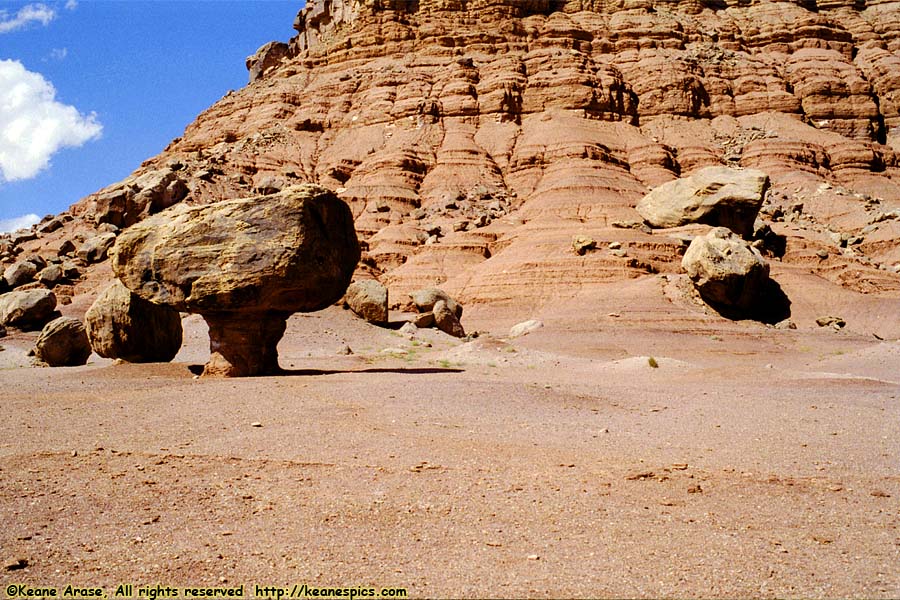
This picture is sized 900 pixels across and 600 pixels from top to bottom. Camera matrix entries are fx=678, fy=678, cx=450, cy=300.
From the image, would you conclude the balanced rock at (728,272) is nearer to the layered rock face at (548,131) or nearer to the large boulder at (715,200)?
the layered rock face at (548,131)

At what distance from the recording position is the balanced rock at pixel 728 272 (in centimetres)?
3578

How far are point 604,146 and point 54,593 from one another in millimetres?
66831

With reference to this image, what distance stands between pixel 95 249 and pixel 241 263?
39.0 metres

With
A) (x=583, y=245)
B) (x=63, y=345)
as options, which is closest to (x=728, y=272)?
(x=583, y=245)

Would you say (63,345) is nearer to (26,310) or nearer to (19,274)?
(26,310)

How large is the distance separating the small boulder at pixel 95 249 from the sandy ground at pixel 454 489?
38.1 metres

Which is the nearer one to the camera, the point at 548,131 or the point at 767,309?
the point at 767,309

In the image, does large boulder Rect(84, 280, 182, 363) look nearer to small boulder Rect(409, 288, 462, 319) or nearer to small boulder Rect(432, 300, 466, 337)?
small boulder Rect(432, 300, 466, 337)

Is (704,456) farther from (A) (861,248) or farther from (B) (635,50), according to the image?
(B) (635,50)

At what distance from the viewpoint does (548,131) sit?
224 feet

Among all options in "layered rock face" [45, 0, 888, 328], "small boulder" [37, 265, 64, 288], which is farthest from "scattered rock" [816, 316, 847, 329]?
"small boulder" [37, 265, 64, 288]

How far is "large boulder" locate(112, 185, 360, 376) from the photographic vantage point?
14.4m

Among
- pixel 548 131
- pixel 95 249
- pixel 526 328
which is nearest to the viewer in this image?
pixel 526 328

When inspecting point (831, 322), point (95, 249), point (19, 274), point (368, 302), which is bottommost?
point (831, 322)
